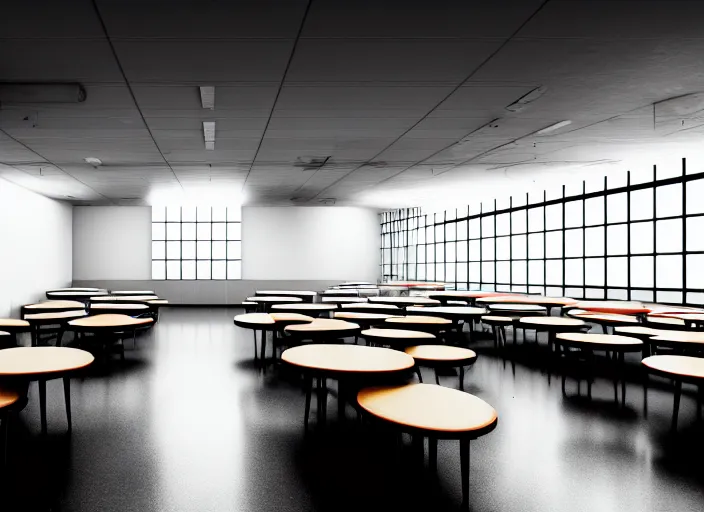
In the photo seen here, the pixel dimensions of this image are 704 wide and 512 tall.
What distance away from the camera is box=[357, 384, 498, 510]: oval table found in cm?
226

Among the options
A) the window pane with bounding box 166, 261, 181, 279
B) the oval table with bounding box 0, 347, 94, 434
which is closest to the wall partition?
the window pane with bounding box 166, 261, 181, 279

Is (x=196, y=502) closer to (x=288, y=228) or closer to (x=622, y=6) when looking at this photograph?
(x=622, y=6)

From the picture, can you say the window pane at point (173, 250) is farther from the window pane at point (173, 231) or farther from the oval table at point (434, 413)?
the oval table at point (434, 413)

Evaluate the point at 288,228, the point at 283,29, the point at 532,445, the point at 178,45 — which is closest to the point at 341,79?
the point at 283,29

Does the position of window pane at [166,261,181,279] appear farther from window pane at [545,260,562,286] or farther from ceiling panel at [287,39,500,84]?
ceiling panel at [287,39,500,84]

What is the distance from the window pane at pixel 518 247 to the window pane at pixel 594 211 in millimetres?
1901

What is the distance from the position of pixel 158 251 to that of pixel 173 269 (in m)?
0.73

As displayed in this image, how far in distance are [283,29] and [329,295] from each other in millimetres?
8034

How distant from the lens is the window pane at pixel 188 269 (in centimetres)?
1512

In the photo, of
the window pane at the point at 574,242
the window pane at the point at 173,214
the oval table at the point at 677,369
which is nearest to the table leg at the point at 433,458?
the oval table at the point at 677,369

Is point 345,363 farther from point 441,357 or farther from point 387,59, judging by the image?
point 387,59

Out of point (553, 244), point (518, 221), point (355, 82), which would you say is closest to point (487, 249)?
point (518, 221)

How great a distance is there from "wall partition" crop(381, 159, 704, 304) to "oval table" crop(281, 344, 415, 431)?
23.7ft

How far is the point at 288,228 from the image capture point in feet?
50.2
